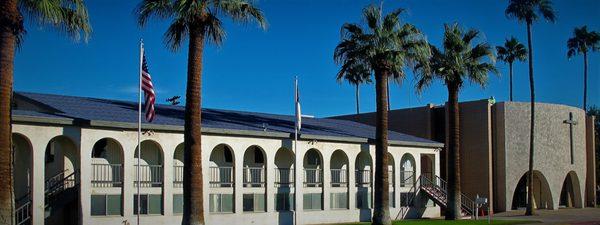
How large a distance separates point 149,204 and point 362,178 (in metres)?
15.2

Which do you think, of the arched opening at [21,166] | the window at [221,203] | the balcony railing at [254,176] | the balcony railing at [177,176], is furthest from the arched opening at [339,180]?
the arched opening at [21,166]

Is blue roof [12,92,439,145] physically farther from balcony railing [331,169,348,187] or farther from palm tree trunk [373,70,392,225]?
palm tree trunk [373,70,392,225]

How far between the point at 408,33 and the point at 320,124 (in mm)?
9629

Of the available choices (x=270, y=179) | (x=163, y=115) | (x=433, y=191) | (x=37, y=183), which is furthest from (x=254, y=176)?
(x=433, y=191)

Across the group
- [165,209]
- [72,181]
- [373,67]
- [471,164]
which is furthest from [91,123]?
[471,164]

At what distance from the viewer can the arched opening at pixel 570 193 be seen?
62.3 metres

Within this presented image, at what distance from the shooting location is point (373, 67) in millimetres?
39000

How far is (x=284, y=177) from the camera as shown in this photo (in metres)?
40.7

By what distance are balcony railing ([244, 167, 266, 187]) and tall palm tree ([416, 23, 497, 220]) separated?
37.6 ft

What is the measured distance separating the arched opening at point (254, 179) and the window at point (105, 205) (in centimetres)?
716

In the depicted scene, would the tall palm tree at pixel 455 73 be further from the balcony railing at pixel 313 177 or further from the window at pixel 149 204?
the window at pixel 149 204

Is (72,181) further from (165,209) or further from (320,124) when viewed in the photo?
(320,124)

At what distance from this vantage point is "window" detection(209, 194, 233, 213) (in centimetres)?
3616

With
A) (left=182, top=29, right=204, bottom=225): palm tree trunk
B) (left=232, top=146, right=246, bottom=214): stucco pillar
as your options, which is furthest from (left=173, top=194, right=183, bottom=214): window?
(left=182, top=29, right=204, bottom=225): palm tree trunk
